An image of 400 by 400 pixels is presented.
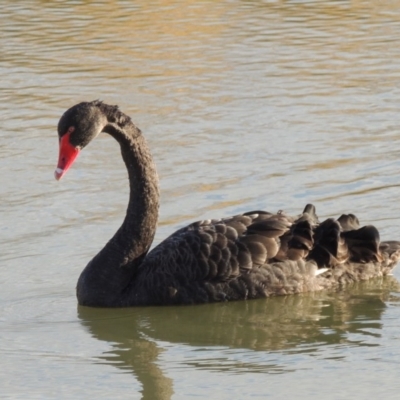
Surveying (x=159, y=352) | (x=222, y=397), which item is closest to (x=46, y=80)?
(x=159, y=352)

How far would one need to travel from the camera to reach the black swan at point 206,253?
7.19 meters

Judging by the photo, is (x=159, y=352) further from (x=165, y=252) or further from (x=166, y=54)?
(x=166, y=54)

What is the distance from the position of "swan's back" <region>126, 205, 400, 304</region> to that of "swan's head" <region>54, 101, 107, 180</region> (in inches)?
31.3

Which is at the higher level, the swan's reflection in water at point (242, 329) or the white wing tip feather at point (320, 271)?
the white wing tip feather at point (320, 271)

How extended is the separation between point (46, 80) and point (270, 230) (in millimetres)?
6033

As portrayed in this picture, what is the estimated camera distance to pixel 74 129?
7121 millimetres

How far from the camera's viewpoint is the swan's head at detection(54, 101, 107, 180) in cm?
710

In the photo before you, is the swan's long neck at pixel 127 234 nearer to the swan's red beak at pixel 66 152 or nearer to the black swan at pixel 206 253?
the black swan at pixel 206 253

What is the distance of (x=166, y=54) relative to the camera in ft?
44.6

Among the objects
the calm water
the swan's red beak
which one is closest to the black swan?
the swan's red beak

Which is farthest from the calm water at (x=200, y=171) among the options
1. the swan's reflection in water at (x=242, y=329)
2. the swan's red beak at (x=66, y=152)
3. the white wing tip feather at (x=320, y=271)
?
the swan's red beak at (x=66, y=152)

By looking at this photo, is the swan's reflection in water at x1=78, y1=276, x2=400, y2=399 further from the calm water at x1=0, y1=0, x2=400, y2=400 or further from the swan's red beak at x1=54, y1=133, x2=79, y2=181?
the swan's red beak at x1=54, y1=133, x2=79, y2=181

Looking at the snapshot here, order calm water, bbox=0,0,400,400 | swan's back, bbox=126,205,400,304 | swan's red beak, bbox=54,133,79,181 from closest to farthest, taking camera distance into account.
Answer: calm water, bbox=0,0,400,400
swan's red beak, bbox=54,133,79,181
swan's back, bbox=126,205,400,304

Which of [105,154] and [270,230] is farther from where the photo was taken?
[105,154]
